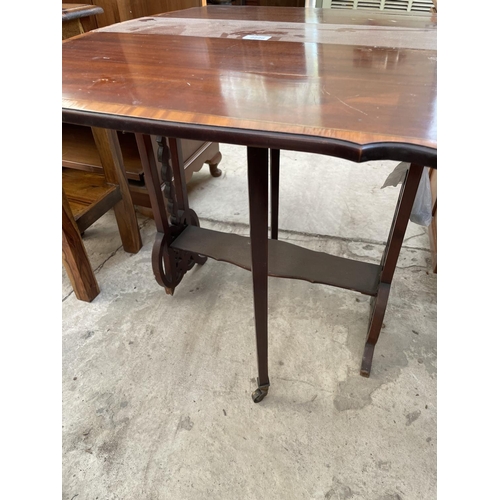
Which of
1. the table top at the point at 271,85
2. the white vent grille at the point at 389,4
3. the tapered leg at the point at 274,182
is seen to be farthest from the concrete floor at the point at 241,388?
the white vent grille at the point at 389,4

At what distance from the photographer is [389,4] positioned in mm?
2805

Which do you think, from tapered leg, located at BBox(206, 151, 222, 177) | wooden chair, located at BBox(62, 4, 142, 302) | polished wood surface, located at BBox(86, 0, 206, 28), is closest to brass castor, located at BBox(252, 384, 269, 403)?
wooden chair, located at BBox(62, 4, 142, 302)

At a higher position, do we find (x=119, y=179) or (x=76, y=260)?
(x=119, y=179)

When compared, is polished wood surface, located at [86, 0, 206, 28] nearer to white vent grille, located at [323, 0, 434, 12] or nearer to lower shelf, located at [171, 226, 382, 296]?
white vent grille, located at [323, 0, 434, 12]

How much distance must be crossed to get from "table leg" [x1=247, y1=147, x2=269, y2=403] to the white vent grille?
2613mm

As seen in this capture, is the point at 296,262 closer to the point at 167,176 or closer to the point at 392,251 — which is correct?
the point at 392,251

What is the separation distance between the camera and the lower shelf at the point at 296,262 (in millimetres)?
1310

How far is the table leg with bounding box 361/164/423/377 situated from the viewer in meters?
1.04

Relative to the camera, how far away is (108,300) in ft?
5.29

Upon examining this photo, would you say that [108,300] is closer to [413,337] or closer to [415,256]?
[413,337]

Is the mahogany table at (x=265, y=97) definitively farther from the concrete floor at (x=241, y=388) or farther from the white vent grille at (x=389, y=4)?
the white vent grille at (x=389, y=4)

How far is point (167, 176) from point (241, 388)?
0.81 metres

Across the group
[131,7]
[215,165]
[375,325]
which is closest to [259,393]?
[375,325]

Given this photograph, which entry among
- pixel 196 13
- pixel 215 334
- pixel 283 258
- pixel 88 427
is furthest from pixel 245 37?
pixel 88 427
